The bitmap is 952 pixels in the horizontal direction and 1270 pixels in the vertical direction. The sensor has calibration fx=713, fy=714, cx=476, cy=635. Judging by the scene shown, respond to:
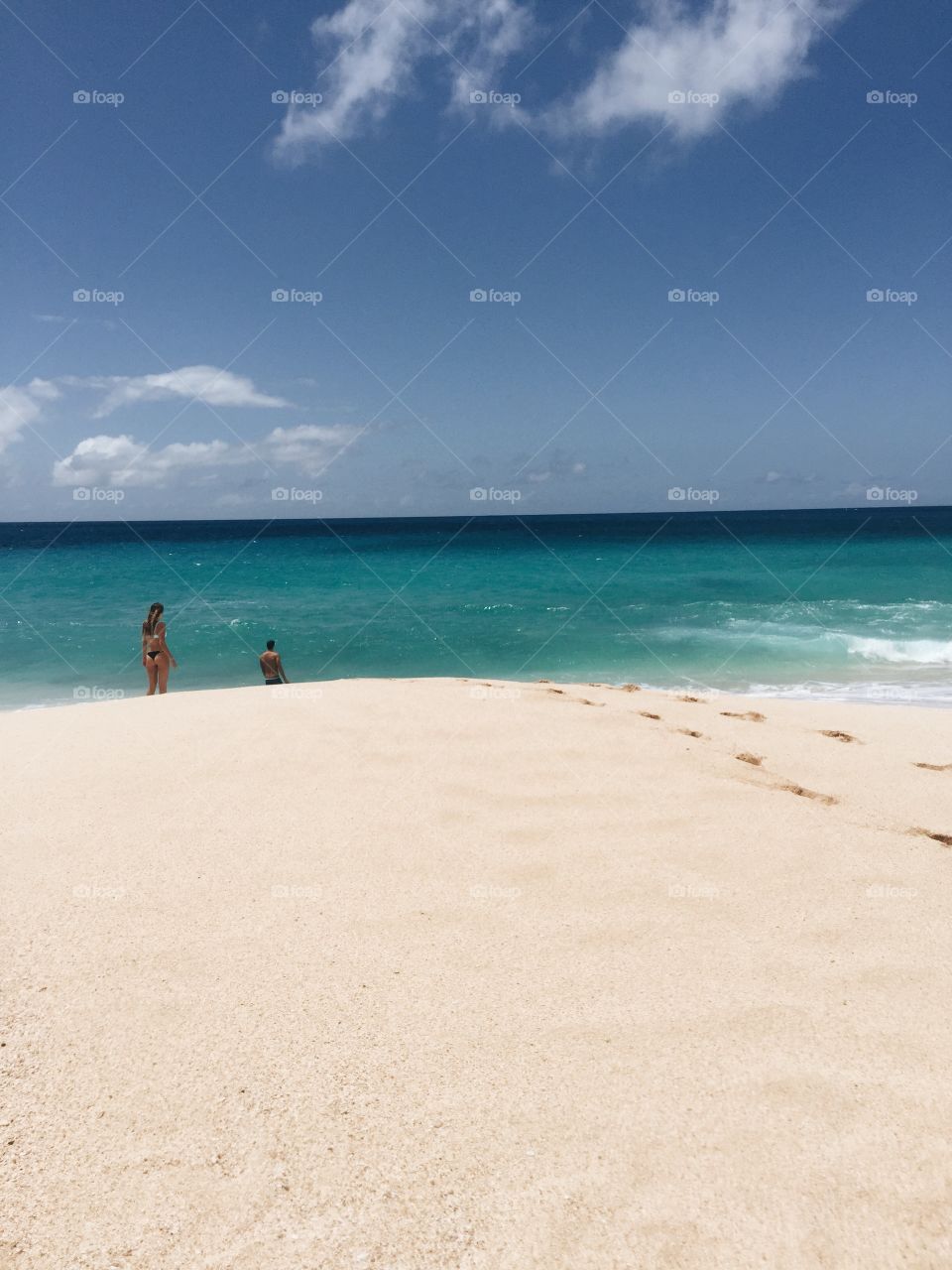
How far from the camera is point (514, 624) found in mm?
24906

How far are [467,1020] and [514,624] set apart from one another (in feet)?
72.7

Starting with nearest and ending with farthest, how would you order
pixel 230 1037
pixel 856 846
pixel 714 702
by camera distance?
pixel 230 1037 < pixel 856 846 < pixel 714 702

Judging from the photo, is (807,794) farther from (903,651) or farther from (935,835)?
(903,651)

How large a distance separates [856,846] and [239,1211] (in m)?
3.96

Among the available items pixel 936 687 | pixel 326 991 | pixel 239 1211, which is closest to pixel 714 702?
pixel 936 687

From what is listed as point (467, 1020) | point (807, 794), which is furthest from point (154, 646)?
point (467, 1020)

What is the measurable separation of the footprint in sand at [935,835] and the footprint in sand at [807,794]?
59cm

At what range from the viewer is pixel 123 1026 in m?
2.74

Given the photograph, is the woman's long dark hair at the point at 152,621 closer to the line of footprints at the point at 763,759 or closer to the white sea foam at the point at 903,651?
the line of footprints at the point at 763,759

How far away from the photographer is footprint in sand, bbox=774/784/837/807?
17.6 feet

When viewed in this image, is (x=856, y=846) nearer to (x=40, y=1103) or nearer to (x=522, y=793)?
(x=522, y=793)

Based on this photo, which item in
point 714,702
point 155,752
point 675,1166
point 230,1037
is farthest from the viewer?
point 714,702

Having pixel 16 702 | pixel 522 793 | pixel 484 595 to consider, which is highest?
pixel 484 595

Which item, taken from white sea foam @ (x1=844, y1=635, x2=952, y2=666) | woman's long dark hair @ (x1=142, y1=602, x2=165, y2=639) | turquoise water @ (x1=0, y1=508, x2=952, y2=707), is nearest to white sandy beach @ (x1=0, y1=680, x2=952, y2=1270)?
woman's long dark hair @ (x1=142, y1=602, x2=165, y2=639)
